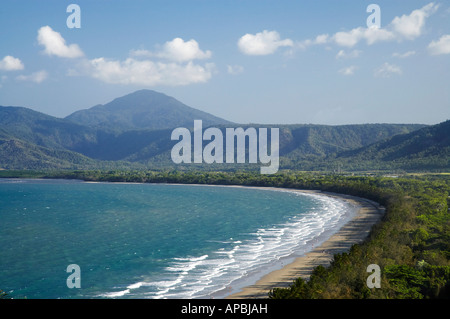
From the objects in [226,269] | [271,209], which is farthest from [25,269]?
[271,209]

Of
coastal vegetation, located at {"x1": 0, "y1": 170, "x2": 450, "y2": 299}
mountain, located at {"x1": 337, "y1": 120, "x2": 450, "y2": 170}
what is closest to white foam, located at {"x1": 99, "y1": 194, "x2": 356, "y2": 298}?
coastal vegetation, located at {"x1": 0, "y1": 170, "x2": 450, "y2": 299}

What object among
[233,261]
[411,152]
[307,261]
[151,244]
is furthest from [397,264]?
[411,152]

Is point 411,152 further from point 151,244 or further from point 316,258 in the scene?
point 316,258

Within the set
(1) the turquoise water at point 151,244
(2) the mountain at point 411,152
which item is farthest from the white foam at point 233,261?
(2) the mountain at point 411,152

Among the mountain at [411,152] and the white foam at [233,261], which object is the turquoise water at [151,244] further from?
the mountain at [411,152]

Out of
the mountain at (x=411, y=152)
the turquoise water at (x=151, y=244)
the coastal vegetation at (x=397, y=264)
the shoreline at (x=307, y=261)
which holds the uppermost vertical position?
the mountain at (x=411, y=152)

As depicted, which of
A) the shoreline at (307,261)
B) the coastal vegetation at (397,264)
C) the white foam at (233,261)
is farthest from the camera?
the white foam at (233,261)
